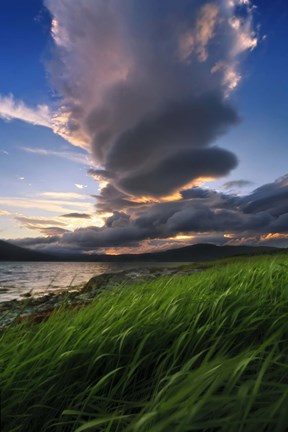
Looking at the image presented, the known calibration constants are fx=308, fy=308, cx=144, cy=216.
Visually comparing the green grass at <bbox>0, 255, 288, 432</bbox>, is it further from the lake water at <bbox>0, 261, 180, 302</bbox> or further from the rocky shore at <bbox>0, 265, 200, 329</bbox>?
the lake water at <bbox>0, 261, 180, 302</bbox>

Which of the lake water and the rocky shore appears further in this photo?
the lake water

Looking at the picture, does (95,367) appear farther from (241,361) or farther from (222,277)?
(222,277)

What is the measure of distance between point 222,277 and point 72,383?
3758 mm

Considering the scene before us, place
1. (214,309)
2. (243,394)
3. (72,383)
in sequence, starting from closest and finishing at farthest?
(243,394) < (72,383) < (214,309)

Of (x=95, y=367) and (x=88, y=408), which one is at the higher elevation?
(x=95, y=367)

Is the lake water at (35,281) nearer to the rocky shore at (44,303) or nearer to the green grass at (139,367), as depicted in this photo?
the rocky shore at (44,303)

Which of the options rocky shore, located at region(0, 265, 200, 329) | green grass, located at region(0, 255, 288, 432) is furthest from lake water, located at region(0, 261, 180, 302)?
green grass, located at region(0, 255, 288, 432)

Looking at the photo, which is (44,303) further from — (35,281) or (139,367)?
(35,281)

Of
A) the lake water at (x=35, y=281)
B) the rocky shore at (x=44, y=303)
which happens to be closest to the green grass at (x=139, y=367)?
the rocky shore at (x=44, y=303)

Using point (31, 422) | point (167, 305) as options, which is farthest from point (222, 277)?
point (31, 422)

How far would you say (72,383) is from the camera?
8.31 feet

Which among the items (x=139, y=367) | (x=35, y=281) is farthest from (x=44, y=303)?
(x=35, y=281)

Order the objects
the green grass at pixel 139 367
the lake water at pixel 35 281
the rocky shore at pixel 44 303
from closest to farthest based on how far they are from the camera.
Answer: the green grass at pixel 139 367, the rocky shore at pixel 44 303, the lake water at pixel 35 281

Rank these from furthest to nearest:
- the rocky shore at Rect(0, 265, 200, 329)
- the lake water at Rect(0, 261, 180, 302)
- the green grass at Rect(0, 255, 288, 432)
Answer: the lake water at Rect(0, 261, 180, 302) → the rocky shore at Rect(0, 265, 200, 329) → the green grass at Rect(0, 255, 288, 432)
